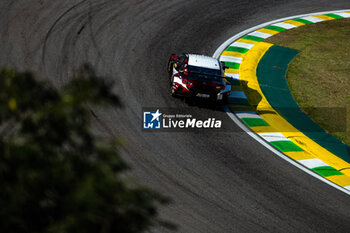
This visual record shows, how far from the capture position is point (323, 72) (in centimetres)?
1900

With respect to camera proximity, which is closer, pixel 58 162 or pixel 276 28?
pixel 58 162

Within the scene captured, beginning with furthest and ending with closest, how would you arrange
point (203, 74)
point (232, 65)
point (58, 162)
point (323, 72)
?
point (323, 72), point (232, 65), point (203, 74), point (58, 162)

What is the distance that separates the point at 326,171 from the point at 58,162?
11.2 m

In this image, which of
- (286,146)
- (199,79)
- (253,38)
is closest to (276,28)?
(253,38)

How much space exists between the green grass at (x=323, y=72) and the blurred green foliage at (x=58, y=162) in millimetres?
13007

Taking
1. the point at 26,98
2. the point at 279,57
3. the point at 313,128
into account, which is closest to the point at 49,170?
the point at 26,98

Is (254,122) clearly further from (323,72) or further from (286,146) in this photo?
(323,72)

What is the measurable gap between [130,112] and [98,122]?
53.4 inches

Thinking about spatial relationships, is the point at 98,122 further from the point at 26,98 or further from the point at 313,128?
the point at 26,98

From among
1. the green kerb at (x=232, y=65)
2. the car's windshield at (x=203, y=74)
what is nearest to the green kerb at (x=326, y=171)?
the car's windshield at (x=203, y=74)

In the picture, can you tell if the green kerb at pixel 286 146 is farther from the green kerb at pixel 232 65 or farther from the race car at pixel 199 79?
the green kerb at pixel 232 65

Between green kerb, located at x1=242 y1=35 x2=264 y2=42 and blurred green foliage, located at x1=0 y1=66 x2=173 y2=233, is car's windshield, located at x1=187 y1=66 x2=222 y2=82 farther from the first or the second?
blurred green foliage, located at x1=0 y1=66 x2=173 y2=233

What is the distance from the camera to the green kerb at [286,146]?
1371 cm

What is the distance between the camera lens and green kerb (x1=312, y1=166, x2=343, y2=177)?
12812mm
